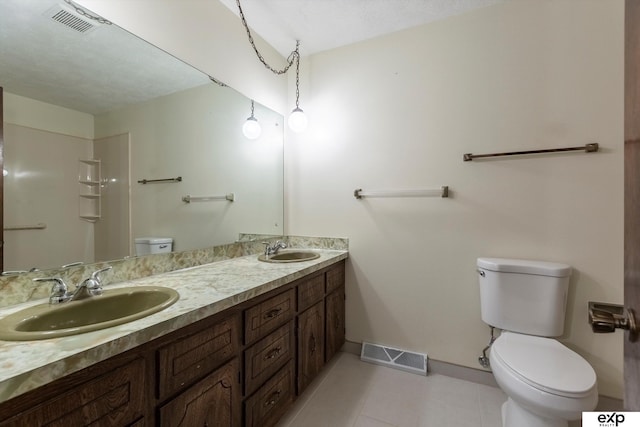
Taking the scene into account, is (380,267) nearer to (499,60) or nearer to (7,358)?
(499,60)

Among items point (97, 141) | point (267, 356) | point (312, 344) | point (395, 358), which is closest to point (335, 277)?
point (312, 344)

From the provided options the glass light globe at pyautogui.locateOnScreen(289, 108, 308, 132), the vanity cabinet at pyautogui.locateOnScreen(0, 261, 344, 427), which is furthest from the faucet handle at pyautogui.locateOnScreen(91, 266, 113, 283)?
the glass light globe at pyautogui.locateOnScreen(289, 108, 308, 132)

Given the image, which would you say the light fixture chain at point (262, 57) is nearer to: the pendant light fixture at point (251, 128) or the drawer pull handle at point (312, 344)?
the pendant light fixture at point (251, 128)

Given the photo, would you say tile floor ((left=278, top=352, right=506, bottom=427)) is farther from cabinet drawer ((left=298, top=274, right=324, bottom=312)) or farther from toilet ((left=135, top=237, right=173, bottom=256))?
toilet ((left=135, top=237, right=173, bottom=256))

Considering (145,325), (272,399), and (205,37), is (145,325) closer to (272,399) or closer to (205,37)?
(272,399)

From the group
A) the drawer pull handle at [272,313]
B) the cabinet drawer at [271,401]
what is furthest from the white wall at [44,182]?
the cabinet drawer at [271,401]

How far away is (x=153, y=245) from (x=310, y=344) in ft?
3.45

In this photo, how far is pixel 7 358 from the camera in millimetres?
584

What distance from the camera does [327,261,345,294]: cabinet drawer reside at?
1.88 meters

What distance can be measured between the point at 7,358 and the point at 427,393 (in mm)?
1901

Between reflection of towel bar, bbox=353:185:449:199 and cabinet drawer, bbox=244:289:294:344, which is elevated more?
reflection of towel bar, bbox=353:185:449:199

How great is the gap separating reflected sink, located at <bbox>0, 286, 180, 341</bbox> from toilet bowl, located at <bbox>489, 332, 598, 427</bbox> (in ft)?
4.66

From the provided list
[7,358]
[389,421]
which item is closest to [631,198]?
[7,358]

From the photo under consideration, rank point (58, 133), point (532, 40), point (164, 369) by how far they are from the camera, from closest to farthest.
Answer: point (164, 369)
point (58, 133)
point (532, 40)
